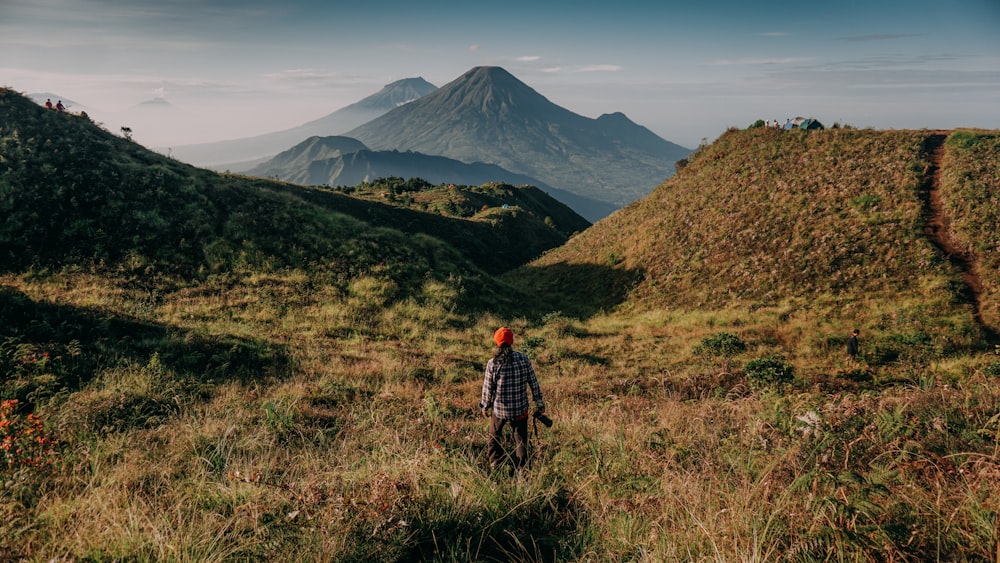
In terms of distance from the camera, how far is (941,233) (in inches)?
813

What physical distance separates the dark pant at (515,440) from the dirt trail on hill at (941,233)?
19.5 metres

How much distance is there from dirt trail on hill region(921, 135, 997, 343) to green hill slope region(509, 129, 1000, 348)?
0.88 ft

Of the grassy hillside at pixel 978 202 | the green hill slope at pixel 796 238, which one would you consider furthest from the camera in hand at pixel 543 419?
the grassy hillside at pixel 978 202

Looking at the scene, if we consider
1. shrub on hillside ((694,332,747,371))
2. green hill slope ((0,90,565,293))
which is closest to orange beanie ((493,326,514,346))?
shrub on hillside ((694,332,747,371))

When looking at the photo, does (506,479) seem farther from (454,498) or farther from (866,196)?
(866,196)

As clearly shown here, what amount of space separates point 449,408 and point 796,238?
24133mm

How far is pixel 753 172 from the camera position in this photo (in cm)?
3136

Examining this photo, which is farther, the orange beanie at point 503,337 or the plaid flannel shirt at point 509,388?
the orange beanie at point 503,337

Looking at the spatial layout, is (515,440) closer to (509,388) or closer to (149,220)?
(509,388)

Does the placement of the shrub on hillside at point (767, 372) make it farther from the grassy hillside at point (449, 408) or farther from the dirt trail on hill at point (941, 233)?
the dirt trail on hill at point (941, 233)

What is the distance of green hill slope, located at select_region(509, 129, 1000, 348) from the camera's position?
19047mm

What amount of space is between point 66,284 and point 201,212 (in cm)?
933

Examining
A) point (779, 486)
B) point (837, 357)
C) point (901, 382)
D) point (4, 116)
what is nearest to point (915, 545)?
point (779, 486)

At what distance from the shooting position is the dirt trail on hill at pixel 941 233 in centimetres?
1684
